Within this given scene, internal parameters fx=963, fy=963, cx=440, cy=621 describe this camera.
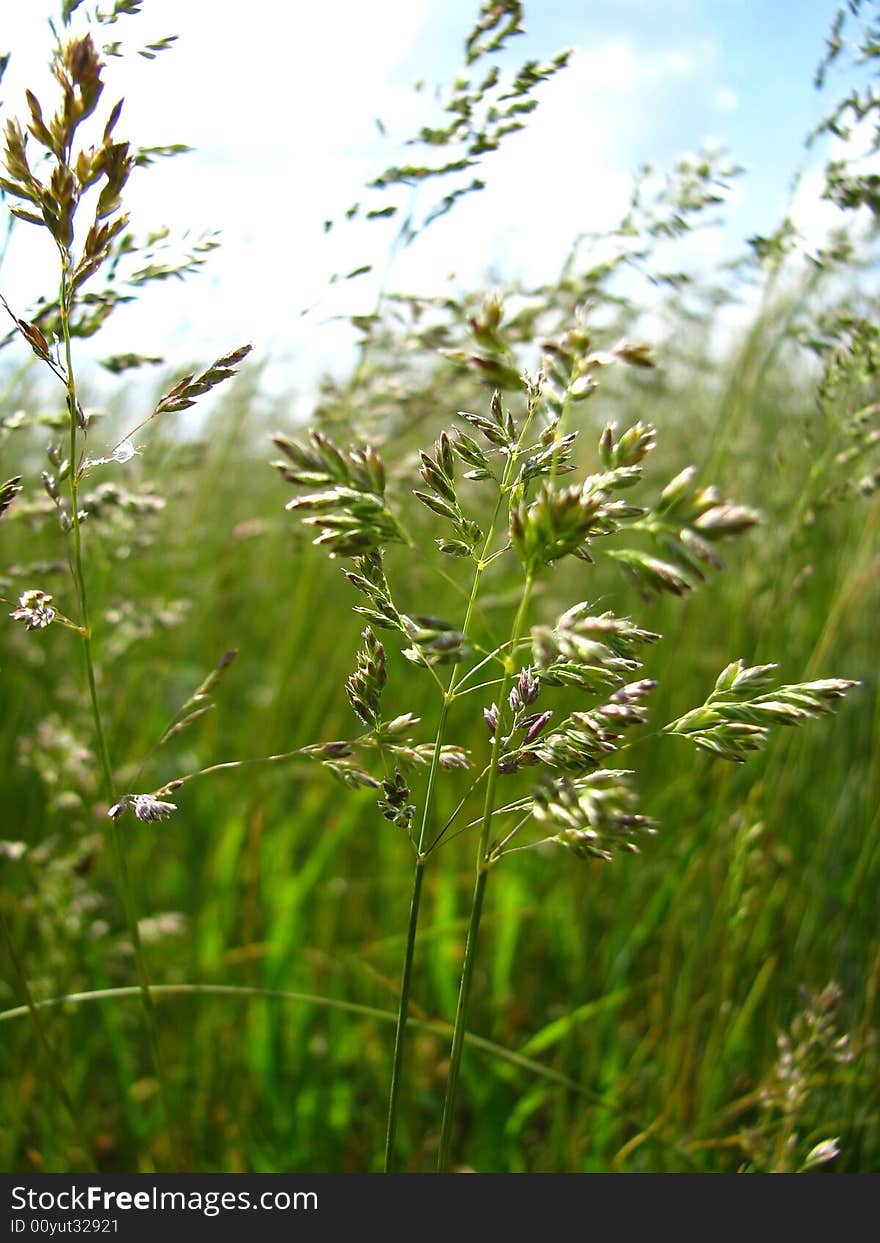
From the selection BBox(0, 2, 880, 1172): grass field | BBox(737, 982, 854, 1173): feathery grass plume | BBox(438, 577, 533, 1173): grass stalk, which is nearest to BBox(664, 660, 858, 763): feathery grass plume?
BBox(438, 577, 533, 1173): grass stalk

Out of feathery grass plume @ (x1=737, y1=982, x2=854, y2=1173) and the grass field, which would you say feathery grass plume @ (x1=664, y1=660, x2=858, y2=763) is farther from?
feathery grass plume @ (x1=737, y1=982, x2=854, y2=1173)

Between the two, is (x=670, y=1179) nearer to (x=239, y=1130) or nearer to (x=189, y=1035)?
(x=239, y=1130)

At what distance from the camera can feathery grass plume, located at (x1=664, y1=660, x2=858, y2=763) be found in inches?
34.5

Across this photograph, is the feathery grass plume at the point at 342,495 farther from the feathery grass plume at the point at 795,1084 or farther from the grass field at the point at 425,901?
the feathery grass plume at the point at 795,1084

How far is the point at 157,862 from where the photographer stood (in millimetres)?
2893

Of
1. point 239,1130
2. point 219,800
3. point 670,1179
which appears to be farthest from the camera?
point 219,800

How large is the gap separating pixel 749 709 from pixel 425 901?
1.92 m

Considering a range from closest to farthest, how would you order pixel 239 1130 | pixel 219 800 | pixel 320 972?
pixel 239 1130 → pixel 320 972 → pixel 219 800

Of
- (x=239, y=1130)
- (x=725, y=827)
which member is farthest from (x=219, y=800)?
(x=725, y=827)

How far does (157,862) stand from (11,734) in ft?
2.01

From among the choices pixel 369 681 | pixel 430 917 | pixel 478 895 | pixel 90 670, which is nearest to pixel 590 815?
pixel 478 895

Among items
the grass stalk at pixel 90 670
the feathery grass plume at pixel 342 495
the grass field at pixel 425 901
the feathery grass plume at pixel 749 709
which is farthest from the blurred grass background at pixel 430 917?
the feathery grass plume at pixel 342 495

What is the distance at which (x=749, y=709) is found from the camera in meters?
0.91

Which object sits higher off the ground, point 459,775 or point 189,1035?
point 459,775
